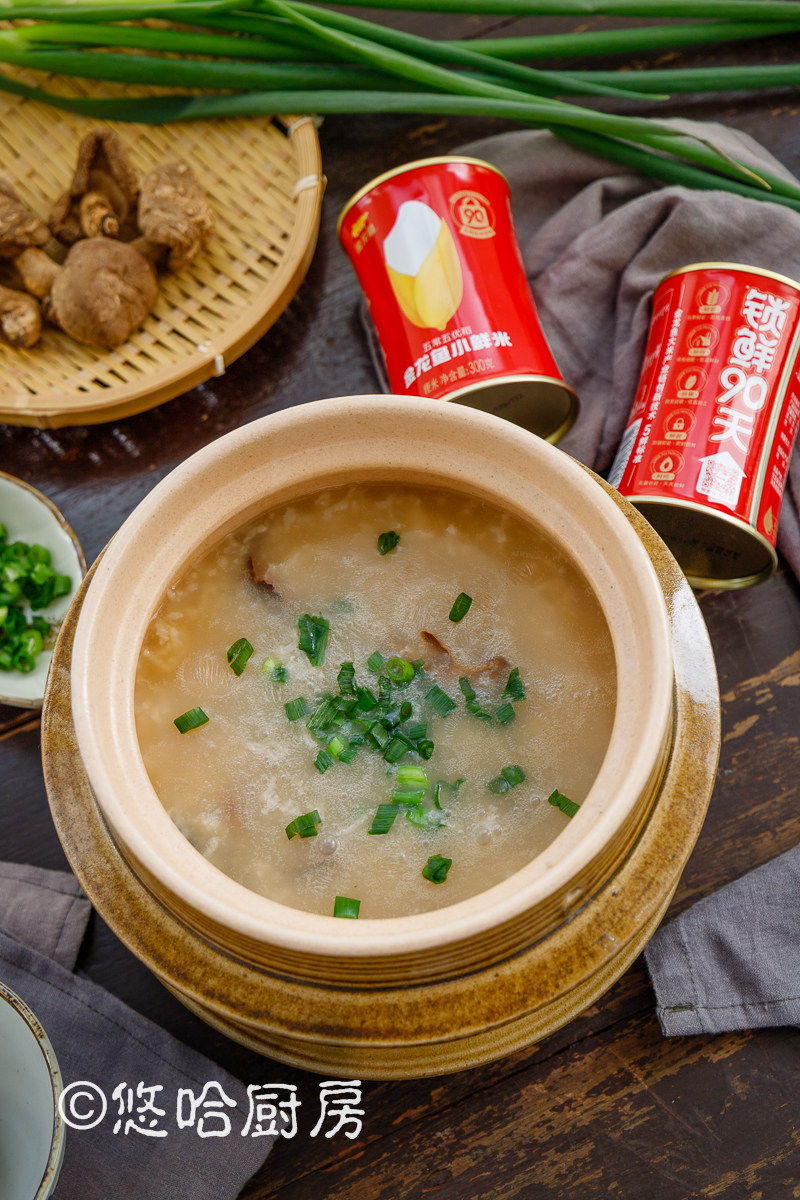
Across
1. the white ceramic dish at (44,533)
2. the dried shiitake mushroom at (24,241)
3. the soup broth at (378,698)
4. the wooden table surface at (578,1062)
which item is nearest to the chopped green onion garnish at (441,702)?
the soup broth at (378,698)

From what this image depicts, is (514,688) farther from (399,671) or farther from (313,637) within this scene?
(313,637)

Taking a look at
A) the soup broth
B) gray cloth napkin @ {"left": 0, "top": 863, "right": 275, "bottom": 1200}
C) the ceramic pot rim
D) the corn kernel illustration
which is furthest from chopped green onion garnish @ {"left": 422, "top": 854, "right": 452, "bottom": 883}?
the corn kernel illustration

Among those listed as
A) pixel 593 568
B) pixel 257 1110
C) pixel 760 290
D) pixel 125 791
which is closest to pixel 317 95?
pixel 760 290

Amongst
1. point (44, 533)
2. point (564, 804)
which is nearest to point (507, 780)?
point (564, 804)

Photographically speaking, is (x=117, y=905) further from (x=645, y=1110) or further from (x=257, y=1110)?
(x=645, y=1110)

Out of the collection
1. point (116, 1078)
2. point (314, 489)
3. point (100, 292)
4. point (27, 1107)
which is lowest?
point (116, 1078)

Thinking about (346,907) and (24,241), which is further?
(24,241)

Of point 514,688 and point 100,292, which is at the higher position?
point 100,292
